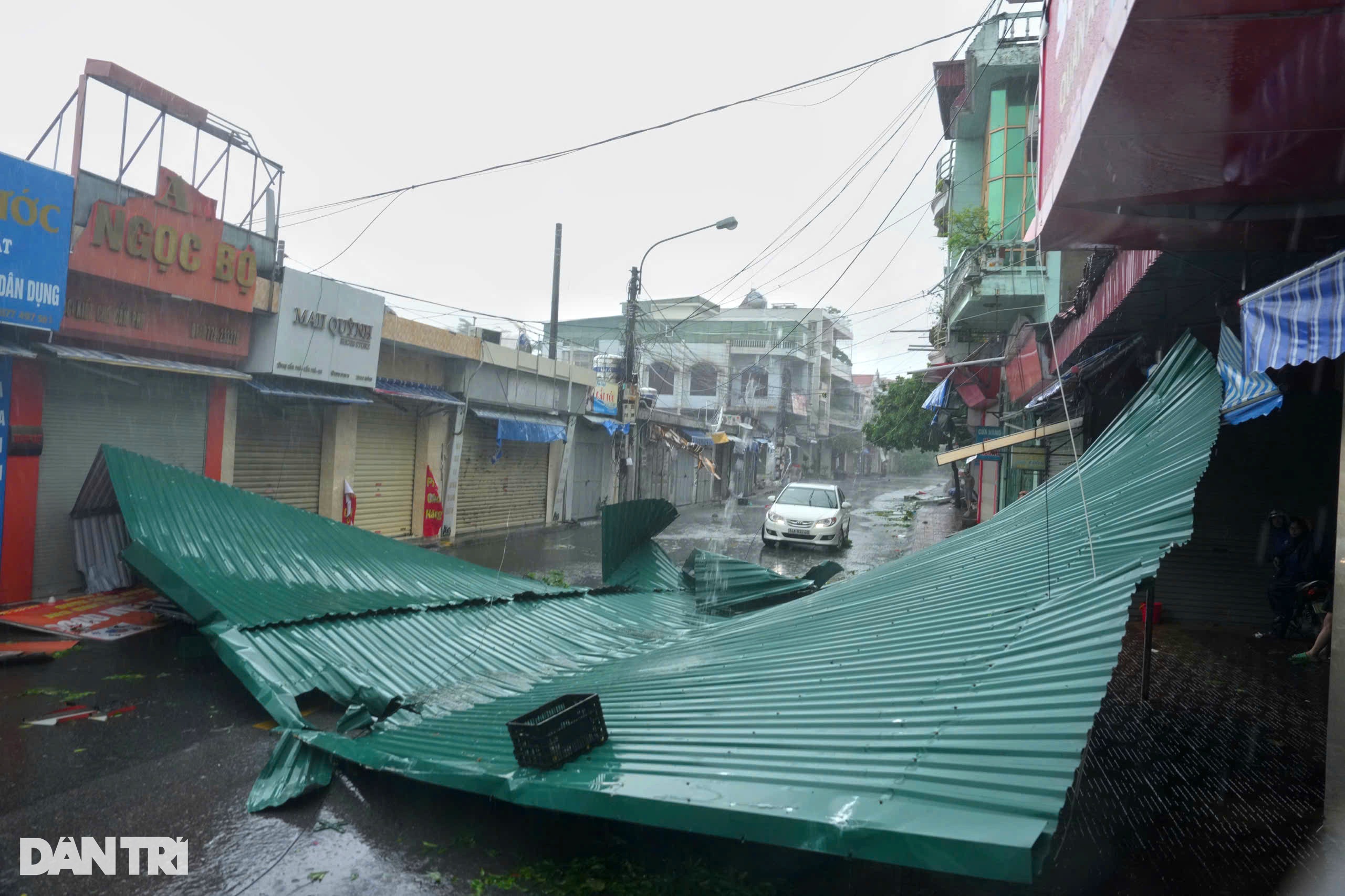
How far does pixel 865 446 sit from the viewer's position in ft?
224

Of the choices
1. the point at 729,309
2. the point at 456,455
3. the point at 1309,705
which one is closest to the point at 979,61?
the point at 456,455

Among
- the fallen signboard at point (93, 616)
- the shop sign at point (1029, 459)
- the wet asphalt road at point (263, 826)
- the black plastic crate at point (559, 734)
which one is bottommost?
the wet asphalt road at point (263, 826)

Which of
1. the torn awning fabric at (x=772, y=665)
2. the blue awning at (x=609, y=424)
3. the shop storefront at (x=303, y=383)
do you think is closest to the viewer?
the torn awning fabric at (x=772, y=665)

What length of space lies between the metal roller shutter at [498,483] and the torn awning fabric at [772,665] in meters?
9.46

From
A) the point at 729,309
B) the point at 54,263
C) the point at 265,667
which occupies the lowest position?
the point at 265,667

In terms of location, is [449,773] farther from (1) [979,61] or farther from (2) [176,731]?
(1) [979,61]

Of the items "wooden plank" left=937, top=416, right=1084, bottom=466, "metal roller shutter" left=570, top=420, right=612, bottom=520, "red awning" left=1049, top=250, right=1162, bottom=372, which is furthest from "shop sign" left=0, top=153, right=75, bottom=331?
"metal roller shutter" left=570, top=420, right=612, bottom=520

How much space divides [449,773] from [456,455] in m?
13.9

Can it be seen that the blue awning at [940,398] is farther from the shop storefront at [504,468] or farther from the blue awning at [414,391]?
the blue awning at [414,391]

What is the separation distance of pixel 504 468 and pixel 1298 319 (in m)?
17.3

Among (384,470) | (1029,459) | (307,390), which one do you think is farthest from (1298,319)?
(384,470)

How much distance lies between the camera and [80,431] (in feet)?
32.6

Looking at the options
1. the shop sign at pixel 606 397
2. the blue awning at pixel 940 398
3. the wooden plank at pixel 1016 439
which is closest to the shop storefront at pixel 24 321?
the wooden plank at pixel 1016 439

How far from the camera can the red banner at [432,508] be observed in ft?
55.5
